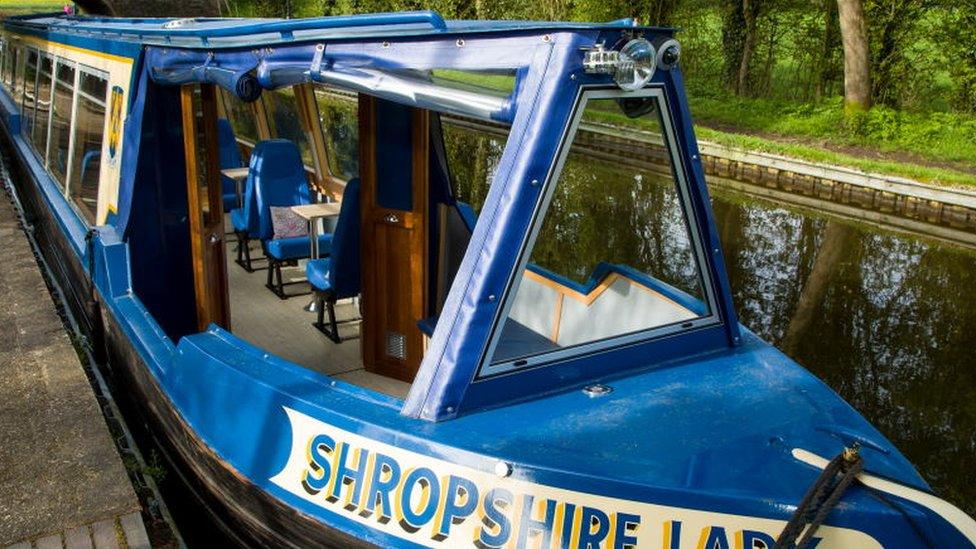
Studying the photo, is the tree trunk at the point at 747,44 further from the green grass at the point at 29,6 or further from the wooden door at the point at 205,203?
the green grass at the point at 29,6

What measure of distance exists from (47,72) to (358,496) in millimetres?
6570

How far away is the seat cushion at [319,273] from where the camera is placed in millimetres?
4715

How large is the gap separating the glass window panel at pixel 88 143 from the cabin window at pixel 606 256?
3.04 metres

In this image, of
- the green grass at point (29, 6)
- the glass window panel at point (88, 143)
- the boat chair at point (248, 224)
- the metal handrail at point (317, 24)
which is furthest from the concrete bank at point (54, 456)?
the green grass at point (29, 6)

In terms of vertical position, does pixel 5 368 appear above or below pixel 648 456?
below

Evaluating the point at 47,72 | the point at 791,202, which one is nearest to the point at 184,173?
the point at 47,72

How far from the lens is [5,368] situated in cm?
441

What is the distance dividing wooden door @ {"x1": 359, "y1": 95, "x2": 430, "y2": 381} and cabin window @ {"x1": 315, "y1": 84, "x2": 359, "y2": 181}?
1.37 meters

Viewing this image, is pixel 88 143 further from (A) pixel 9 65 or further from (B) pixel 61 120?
(A) pixel 9 65

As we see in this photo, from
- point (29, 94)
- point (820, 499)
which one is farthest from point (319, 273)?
point (29, 94)

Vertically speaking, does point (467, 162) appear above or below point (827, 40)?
below

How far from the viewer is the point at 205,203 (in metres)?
4.21

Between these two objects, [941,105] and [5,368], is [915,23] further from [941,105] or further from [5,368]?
[5,368]

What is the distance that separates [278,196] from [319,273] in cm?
170
